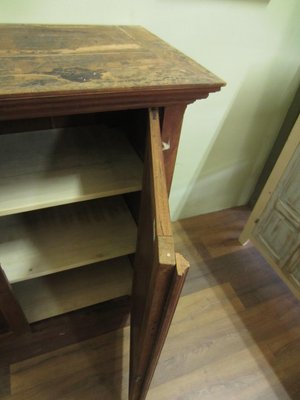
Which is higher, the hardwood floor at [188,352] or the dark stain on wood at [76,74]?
the dark stain on wood at [76,74]

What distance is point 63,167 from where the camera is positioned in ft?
2.21

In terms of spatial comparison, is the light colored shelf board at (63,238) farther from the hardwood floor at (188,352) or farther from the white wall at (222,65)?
the white wall at (222,65)

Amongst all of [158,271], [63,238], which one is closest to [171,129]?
[158,271]

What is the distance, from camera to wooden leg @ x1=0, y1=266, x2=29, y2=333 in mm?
676

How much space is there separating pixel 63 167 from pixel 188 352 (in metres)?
0.84

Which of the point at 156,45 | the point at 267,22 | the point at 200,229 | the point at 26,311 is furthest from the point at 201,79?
the point at 200,229

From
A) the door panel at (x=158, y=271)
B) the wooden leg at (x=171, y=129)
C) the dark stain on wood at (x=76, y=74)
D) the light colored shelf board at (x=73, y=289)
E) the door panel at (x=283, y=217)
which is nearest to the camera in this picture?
the door panel at (x=158, y=271)

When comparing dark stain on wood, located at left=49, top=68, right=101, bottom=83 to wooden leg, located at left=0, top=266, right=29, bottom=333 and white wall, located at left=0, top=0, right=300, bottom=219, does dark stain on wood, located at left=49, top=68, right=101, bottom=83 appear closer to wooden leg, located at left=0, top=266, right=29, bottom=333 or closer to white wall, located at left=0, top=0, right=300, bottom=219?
white wall, located at left=0, top=0, right=300, bottom=219

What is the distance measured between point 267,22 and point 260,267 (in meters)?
1.06

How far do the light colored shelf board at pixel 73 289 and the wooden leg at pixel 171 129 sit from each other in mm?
493

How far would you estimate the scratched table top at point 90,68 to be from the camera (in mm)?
418

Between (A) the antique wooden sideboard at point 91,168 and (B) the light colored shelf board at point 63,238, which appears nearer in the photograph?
(A) the antique wooden sideboard at point 91,168

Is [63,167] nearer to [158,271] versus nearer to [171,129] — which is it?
[171,129]

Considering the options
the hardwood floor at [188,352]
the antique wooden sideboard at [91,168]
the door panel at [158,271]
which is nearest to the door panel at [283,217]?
the hardwood floor at [188,352]
